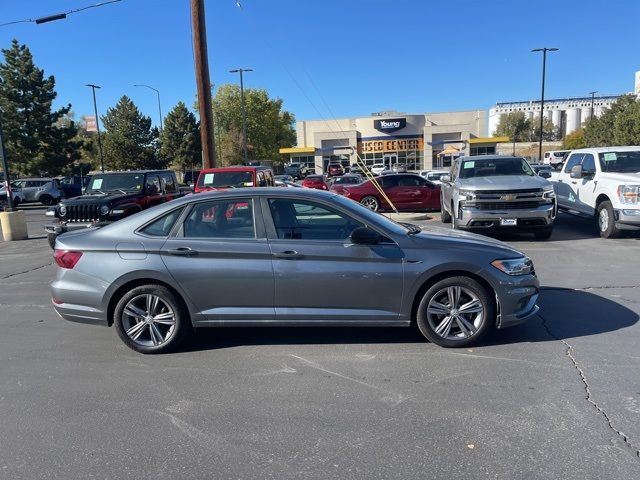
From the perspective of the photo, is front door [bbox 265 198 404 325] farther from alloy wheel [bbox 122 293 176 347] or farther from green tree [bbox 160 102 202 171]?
green tree [bbox 160 102 202 171]

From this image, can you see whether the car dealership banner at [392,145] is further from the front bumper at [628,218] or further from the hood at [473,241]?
the hood at [473,241]

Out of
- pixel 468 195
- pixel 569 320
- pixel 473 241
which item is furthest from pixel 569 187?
pixel 473 241

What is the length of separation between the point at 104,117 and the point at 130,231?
86.1m

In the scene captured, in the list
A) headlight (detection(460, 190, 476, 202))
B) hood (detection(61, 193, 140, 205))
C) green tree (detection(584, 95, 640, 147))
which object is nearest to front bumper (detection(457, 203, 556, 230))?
headlight (detection(460, 190, 476, 202))

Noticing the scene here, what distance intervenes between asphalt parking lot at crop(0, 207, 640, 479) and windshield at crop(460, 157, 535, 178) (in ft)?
19.7

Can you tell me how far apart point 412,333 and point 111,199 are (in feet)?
25.7

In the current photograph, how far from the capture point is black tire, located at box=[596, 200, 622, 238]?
10.2m

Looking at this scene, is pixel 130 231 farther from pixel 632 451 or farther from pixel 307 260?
pixel 632 451

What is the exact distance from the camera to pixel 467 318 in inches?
183

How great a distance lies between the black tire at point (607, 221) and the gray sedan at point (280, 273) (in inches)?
266

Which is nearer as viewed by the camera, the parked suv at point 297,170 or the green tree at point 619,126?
the green tree at point 619,126

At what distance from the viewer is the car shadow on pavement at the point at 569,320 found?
194 inches

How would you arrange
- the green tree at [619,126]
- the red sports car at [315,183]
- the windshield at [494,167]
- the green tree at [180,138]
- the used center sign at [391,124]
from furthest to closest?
the used center sign at [391,124]
the green tree at [180,138]
the green tree at [619,126]
the red sports car at [315,183]
the windshield at [494,167]

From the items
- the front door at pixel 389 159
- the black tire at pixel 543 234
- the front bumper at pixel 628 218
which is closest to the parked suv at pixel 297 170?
the front door at pixel 389 159
